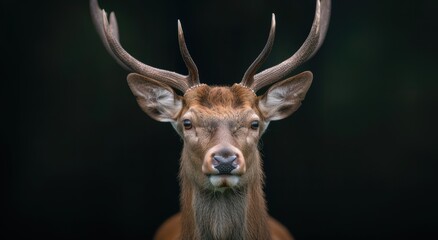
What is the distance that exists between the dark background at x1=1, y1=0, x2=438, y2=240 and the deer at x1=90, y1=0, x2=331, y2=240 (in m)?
2.63

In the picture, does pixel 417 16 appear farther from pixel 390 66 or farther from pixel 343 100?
pixel 343 100

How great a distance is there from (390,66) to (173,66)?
2.59 meters

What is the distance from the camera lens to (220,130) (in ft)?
15.2

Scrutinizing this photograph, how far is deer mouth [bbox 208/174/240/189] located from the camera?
174 inches

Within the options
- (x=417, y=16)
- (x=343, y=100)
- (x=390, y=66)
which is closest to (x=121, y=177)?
(x=343, y=100)

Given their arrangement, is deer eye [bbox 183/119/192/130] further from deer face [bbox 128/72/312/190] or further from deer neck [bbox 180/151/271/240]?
deer neck [bbox 180/151/271/240]

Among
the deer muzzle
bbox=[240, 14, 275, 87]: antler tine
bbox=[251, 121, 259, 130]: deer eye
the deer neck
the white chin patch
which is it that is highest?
bbox=[240, 14, 275, 87]: antler tine

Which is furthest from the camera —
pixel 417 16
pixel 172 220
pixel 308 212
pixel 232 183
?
pixel 308 212

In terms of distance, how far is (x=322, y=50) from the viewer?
310 inches

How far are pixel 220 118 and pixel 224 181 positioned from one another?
513 millimetres

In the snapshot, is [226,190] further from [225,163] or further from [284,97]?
[284,97]

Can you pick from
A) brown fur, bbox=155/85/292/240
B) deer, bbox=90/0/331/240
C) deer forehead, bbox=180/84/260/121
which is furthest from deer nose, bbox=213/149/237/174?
deer forehead, bbox=180/84/260/121

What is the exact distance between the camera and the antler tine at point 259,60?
493cm

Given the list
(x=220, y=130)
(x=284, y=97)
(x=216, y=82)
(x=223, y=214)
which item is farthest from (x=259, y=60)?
(x=216, y=82)
